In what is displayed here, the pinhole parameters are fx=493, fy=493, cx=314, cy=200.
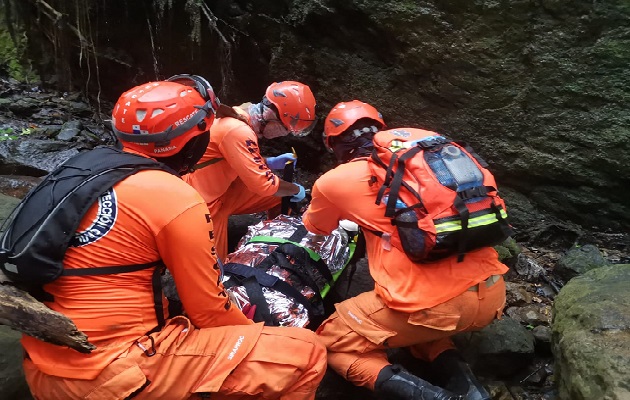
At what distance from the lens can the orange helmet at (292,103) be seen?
4.47 m

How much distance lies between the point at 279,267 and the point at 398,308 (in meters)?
1.07

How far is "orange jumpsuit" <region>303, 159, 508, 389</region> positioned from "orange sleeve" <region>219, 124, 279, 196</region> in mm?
988

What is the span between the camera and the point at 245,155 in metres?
4.20

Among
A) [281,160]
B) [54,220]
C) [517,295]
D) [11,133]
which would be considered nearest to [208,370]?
[54,220]

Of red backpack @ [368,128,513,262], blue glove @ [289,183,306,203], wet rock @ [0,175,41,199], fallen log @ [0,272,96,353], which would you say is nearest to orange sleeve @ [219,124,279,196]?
blue glove @ [289,183,306,203]

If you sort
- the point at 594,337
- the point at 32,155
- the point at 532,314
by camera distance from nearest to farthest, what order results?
the point at 594,337 → the point at 532,314 → the point at 32,155

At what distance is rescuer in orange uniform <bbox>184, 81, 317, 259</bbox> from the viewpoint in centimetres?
422

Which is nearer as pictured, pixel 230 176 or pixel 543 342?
pixel 543 342

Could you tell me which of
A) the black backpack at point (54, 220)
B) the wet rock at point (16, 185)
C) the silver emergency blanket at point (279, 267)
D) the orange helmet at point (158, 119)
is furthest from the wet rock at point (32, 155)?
the black backpack at point (54, 220)

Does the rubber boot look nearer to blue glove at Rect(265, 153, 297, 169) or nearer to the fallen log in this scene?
the fallen log

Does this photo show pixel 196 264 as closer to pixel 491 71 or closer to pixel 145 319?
pixel 145 319

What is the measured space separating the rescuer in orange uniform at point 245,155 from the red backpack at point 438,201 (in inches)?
60.6

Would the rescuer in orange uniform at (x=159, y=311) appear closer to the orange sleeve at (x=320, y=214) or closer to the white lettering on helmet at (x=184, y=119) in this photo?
the white lettering on helmet at (x=184, y=119)

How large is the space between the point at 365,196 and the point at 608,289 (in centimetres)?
181
